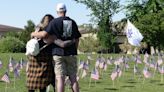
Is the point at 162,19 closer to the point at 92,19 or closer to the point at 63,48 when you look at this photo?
the point at 92,19

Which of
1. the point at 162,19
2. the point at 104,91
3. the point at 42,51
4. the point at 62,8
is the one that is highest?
the point at 162,19

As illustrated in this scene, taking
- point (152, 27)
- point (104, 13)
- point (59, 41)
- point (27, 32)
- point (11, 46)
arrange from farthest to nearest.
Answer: point (27, 32) → point (104, 13) → point (152, 27) → point (11, 46) → point (59, 41)

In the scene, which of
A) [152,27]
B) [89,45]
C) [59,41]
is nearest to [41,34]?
[59,41]

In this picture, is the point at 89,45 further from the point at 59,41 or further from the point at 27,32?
the point at 59,41

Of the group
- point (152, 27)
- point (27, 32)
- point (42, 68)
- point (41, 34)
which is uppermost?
point (27, 32)

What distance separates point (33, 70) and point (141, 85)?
275 inches

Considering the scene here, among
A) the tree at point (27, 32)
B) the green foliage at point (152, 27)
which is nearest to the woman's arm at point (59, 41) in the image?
the green foliage at point (152, 27)

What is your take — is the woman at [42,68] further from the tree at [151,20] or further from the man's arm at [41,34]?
the tree at [151,20]

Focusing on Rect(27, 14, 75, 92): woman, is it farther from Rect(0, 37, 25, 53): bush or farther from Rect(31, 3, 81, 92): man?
Rect(0, 37, 25, 53): bush

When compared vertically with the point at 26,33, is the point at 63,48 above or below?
below

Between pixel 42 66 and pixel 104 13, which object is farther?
pixel 104 13

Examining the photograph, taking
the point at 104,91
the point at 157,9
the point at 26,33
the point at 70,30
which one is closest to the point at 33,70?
the point at 70,30

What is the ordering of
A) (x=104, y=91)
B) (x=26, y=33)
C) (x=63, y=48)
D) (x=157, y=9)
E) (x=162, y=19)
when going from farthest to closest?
(x=26, y=33) < (x=157, y=9) < (x=162, y=19) < (x=104, y=91) < (x=63, y=48)

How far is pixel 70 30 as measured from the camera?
10.4m
